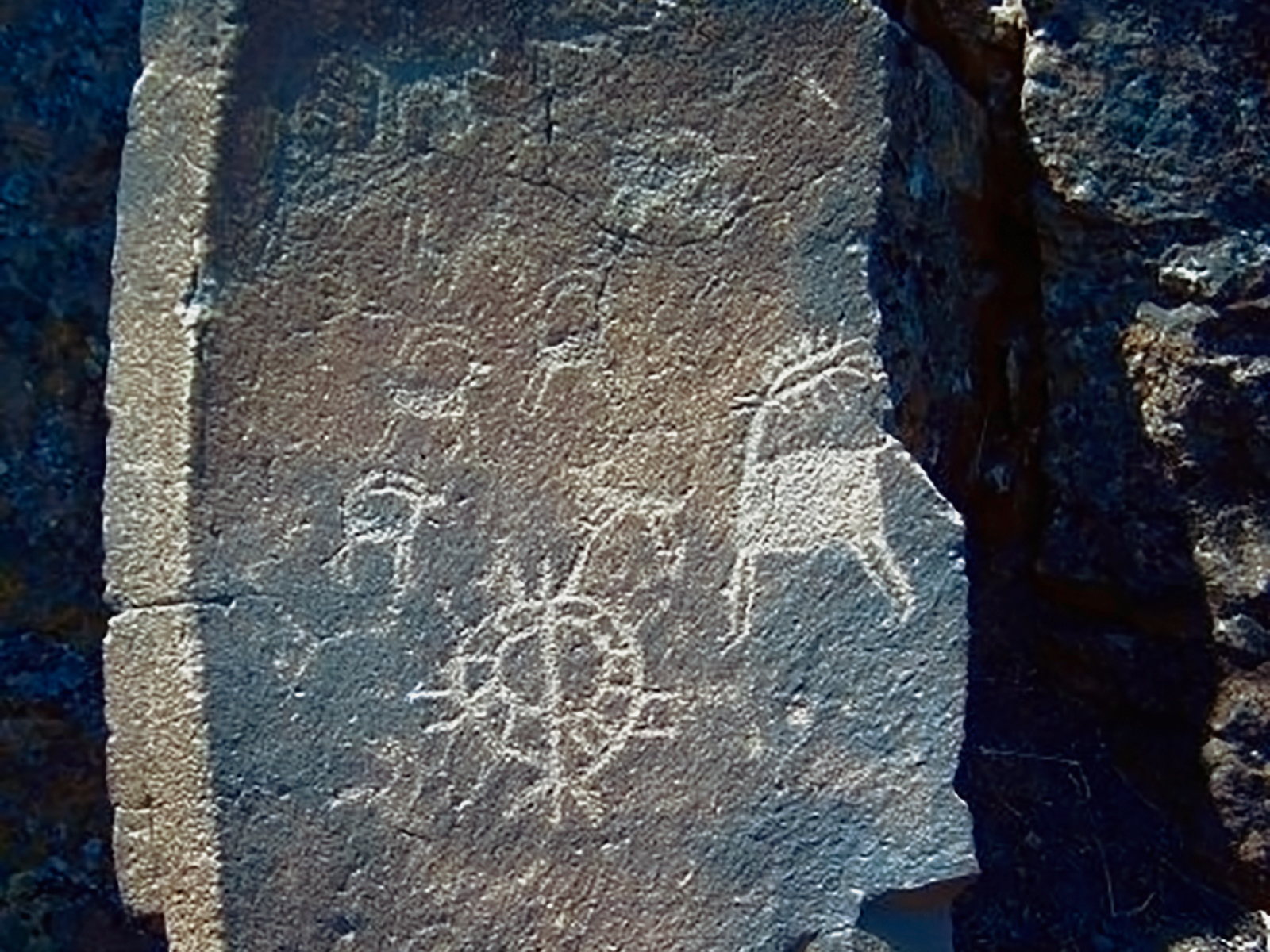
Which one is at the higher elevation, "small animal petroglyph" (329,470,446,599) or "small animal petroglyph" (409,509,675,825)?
"small animal petroglyph" (329,470,446,599)

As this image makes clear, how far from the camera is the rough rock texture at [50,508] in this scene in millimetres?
2020

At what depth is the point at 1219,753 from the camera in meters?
2.08

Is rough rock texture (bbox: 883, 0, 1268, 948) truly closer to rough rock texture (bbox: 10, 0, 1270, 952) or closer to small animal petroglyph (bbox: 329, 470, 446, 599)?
rough rock texture (bbox: 10, 0, 1270, 952)

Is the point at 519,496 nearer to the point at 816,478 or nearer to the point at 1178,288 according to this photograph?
the point at 816,478

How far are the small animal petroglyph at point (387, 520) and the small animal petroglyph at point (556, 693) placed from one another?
78mm

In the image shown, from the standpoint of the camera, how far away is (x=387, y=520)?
1.71 metres

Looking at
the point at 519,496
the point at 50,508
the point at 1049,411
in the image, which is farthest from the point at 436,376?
the point at 1049,411

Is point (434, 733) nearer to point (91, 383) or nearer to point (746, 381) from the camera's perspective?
point (746, 381)

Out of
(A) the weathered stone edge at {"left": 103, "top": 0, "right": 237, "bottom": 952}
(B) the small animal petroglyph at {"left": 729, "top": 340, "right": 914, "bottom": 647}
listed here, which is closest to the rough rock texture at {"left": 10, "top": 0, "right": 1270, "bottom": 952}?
(B) the small animal petroglyph at {"left": 729, "top": 340, "right": 914, "bottom": 647}

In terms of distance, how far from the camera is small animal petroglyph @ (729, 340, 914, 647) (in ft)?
5.50

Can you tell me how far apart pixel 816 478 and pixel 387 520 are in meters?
0.33

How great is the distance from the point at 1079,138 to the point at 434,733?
0.81 m

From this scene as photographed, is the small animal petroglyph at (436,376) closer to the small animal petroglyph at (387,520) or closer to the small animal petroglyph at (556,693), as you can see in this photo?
the small animal petroglyph at (387,520)

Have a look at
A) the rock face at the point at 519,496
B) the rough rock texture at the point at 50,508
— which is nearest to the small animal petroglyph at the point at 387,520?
the rock face at the point at 519,496
